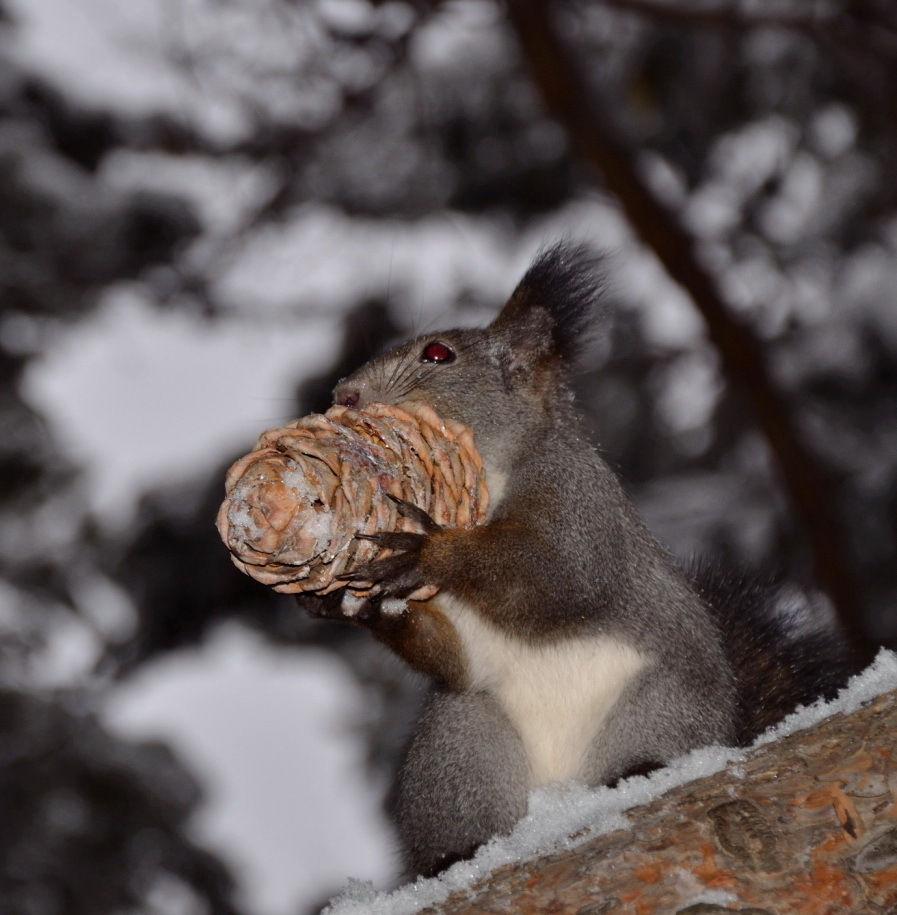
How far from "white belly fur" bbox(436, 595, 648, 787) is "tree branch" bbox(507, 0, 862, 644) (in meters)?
1.70

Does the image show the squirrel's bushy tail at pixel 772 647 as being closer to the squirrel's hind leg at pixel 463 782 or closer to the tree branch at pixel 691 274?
the squirrel's hind leg at pixel 463 782

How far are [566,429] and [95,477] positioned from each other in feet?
7.66

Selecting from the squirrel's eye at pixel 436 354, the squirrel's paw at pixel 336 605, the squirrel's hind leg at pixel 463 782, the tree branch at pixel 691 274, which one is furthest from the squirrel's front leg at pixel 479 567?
the tree branch at pixel 691 274

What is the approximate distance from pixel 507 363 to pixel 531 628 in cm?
69

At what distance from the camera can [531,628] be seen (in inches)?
88.2

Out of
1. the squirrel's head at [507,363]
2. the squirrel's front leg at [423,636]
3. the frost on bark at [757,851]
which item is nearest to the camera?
the frost on bark at [757,851]

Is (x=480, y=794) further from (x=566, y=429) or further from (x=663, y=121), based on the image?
(x=663, y=121)

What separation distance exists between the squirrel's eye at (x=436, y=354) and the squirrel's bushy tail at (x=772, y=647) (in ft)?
2.66

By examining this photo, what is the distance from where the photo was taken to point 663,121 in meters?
4.59

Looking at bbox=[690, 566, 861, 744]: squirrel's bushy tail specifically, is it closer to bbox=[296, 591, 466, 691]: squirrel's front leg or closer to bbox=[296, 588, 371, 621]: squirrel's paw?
bbox=[296, 591, 466, 691]: squirrel's front leg

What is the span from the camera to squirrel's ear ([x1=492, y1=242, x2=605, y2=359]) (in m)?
2.68

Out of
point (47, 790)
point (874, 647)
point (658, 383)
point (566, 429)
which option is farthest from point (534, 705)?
point (658, 383)

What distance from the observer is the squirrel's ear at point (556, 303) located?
2684 mm

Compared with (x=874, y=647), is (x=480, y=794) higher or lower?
higher
